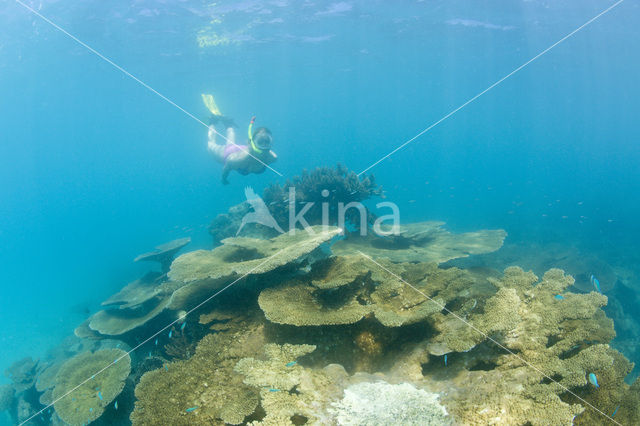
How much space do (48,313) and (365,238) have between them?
889 inches

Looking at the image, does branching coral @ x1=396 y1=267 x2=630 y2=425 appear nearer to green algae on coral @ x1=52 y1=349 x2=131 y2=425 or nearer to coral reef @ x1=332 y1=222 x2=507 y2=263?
coral reef @ x1=332 y1=222 x2=507 y2=263

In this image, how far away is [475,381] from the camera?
2947 mm

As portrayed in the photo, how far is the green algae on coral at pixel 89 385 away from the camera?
16.6 feet

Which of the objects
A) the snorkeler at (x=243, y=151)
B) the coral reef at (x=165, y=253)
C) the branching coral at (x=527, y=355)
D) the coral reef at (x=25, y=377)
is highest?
the snorkeler at (x=243, y=151)

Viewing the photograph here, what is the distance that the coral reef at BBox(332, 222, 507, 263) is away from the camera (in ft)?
24.0

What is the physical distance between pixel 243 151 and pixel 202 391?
9296 mm

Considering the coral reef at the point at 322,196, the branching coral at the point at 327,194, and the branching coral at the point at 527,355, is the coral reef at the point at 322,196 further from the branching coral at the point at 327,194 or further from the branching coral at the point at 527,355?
the branching coral at the point at 527,355

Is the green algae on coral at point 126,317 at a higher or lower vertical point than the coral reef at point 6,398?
higher

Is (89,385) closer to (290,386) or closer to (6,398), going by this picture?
(290,386)

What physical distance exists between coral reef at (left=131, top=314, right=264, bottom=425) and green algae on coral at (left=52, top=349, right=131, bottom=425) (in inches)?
94.4

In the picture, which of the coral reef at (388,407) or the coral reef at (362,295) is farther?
the coral reef at (362,295)

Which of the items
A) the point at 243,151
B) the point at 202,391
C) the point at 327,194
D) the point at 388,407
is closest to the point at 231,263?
the point at 202,391

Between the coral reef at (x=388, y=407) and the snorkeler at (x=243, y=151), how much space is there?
754cm

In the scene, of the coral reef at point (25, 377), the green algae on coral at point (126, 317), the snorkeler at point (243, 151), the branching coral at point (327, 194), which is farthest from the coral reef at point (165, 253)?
the coral reef at point (25, 377)
